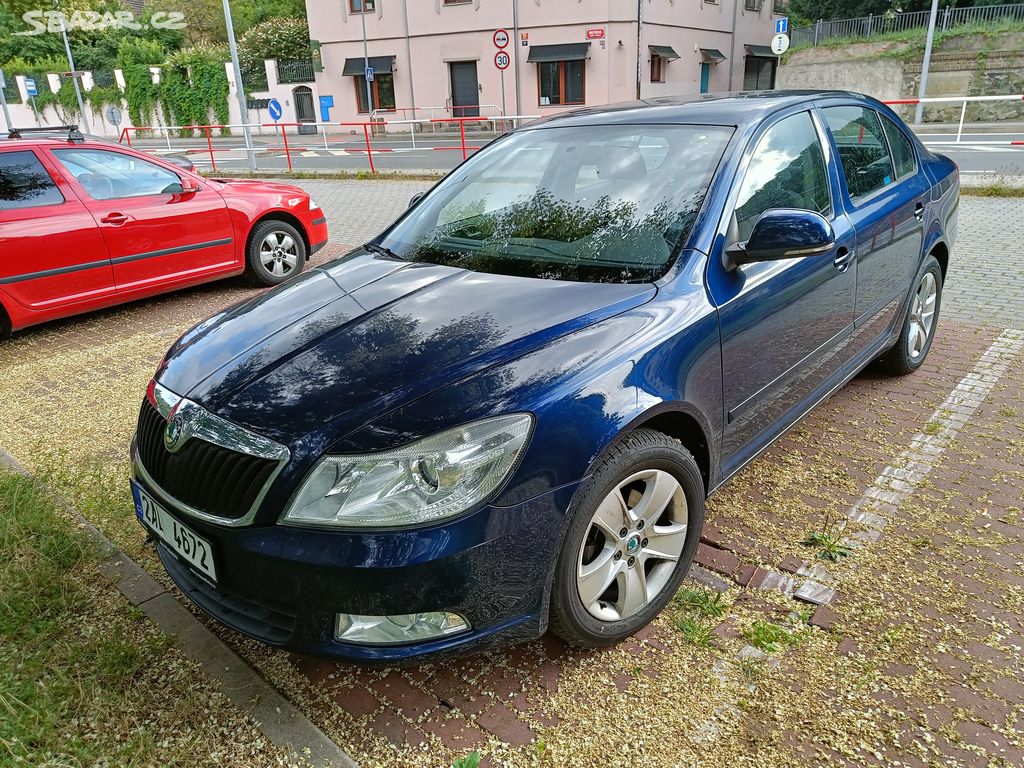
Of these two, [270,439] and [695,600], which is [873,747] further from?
[270,439]

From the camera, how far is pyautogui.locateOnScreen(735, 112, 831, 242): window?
2996mm

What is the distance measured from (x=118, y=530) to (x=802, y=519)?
306cm

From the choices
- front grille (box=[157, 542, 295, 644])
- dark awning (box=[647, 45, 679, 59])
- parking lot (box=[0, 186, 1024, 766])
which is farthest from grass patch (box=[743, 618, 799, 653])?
dark awning (box=[647, 45, 679, 59])

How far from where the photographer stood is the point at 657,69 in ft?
111

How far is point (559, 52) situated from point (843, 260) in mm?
31725

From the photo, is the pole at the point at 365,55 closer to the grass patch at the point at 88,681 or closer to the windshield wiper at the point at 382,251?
the windshield wiper at the point at 382,251

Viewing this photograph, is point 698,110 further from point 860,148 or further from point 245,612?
point 245,612

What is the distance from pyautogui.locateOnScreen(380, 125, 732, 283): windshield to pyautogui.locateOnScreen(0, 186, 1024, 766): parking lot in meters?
1.30

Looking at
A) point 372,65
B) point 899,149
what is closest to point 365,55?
point 372,65

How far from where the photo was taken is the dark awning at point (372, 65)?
35.3 m

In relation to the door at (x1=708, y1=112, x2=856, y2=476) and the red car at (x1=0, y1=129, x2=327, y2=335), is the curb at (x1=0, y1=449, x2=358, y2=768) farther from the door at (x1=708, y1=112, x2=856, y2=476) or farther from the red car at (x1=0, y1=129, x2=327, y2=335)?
the red car at (x1=0, y1=129, x2=327, y2=335)

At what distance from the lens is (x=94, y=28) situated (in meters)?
53.3

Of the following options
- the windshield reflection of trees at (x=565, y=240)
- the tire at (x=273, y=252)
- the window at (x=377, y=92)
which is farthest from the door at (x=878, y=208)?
the window at (x=377, y=92)

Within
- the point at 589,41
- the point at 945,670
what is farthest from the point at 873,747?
the point at 589,41
